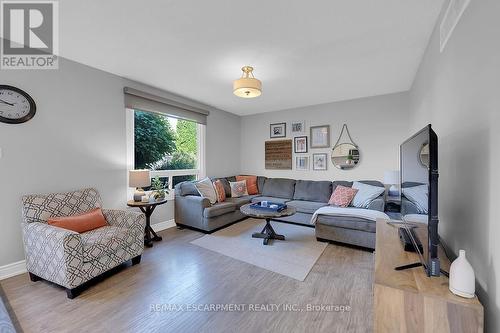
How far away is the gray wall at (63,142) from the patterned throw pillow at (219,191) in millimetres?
1520

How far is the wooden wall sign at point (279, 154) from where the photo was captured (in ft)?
16.2

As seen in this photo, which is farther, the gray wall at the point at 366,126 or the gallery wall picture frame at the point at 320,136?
the gallery wall picture frame at the point at 320,136

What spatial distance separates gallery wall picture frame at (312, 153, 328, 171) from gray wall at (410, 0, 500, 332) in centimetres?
273

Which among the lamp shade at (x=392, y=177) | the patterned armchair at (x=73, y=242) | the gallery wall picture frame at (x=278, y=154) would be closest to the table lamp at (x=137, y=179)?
the patterned armchair at (x=73, y=242)

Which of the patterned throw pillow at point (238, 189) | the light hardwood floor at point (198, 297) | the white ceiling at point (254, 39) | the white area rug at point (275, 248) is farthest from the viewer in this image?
the patterned throw pillow at point (238, 189)

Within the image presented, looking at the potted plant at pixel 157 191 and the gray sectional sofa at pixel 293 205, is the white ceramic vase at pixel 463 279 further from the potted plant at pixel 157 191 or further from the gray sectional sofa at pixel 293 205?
the potted plant at pixel 157 191

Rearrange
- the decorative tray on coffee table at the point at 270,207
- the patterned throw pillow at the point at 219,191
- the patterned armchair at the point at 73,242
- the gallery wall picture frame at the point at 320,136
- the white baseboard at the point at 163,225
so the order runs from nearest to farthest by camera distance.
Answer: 1. the patterned armchair at the point at 73,242
2. the decorative tray on coffee table at the point at 270,207
3. the white baseboard at the point at 163,225
4. the patterned throw pillow at the point at 219,191
5. the gallery wall picture frame at the point at 320,136

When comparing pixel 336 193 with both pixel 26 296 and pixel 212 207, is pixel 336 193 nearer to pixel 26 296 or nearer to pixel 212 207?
pixel 212 207

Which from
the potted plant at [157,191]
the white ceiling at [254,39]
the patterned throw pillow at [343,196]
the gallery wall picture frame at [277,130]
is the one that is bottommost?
the patterned throw pillow at [343,196]

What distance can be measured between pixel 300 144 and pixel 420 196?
3.57 m

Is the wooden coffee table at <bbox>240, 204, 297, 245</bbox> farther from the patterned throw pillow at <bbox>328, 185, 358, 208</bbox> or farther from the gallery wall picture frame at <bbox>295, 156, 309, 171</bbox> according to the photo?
the gallery wall picture frame at <bbox>295, 156, 309, 171</bbox>

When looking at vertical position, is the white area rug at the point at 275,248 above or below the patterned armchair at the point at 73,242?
below

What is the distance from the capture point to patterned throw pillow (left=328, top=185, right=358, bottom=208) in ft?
11.7

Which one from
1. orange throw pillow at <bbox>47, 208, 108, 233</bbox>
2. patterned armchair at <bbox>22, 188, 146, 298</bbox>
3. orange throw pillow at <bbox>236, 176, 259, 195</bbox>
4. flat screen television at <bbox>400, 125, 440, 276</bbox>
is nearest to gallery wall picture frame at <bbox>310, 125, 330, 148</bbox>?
orange throw pillow at <bbox>236, 176, 259, 195</bbox>
